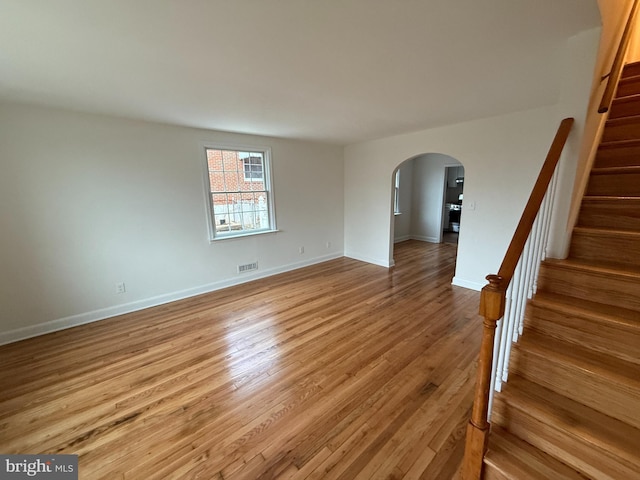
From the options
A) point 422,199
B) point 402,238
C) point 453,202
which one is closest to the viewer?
point 422,199

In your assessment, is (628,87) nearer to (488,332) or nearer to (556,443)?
(488,332)

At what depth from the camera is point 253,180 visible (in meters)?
4.38

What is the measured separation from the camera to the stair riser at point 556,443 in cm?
111

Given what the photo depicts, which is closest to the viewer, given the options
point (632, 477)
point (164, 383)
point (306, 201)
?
point (632, 477)

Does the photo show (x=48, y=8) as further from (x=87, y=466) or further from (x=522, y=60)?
(x=522, y=60)

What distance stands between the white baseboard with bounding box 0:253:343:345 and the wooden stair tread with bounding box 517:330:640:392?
3.82 metres

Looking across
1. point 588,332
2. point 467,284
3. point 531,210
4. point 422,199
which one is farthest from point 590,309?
point 422,199

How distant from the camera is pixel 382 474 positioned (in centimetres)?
138

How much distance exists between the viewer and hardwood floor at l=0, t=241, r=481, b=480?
149cm

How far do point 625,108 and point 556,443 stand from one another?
3.16 meters

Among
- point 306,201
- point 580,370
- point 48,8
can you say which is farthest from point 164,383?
point 306,201

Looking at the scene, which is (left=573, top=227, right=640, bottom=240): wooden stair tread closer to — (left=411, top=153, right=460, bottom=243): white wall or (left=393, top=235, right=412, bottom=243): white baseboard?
(left=411, top=153, right=460, bottom=243): white wall

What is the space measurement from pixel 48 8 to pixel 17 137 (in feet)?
7.09

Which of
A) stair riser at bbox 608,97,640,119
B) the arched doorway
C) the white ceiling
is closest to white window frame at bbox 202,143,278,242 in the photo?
the white ceiling
